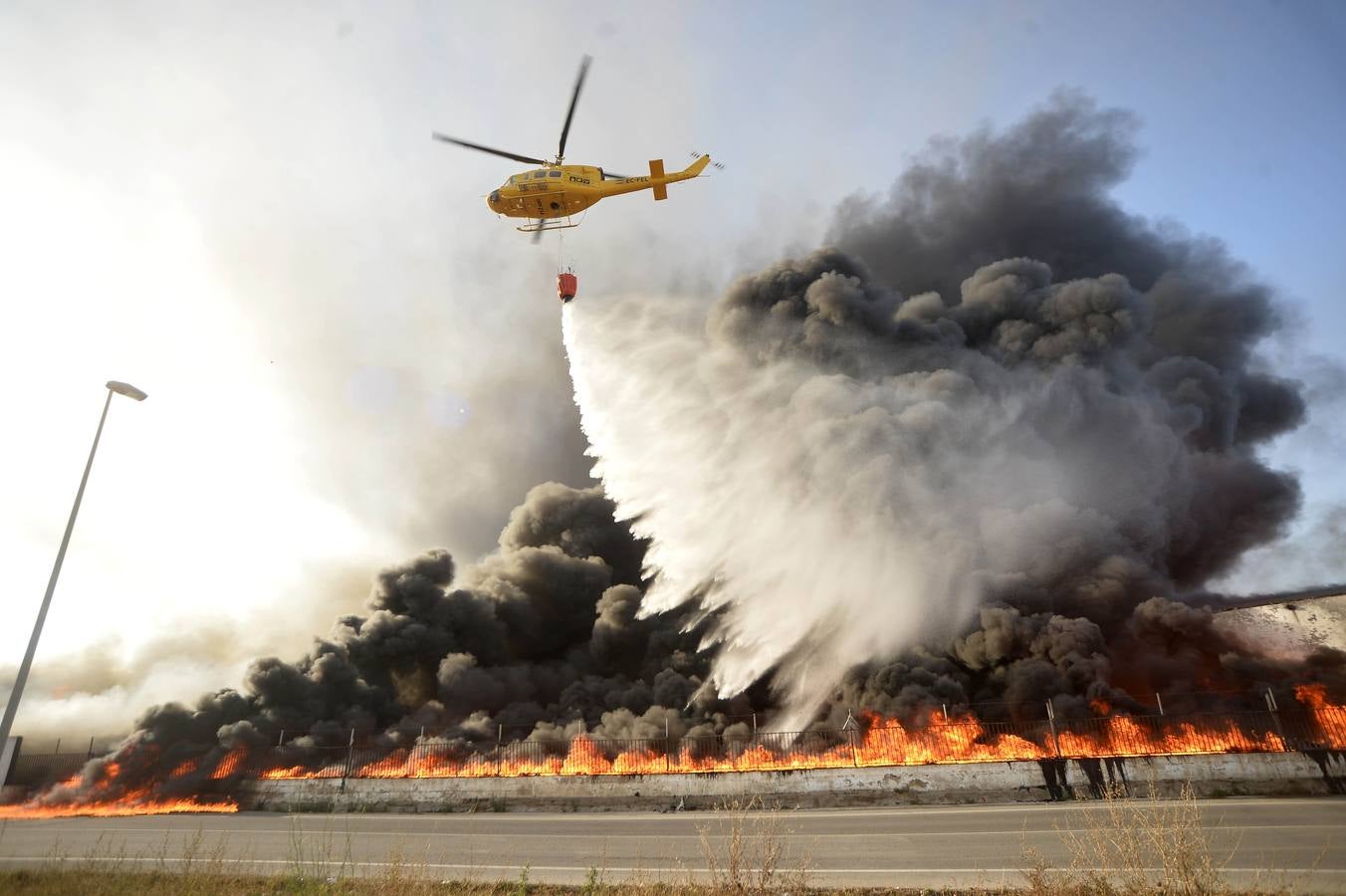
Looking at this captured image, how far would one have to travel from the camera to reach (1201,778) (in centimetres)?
2425

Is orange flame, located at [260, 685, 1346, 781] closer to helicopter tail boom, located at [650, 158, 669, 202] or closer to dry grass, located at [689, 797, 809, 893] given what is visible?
dry grass, located at [689, 797, 809, 893]

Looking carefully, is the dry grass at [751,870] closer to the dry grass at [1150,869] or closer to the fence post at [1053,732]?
the dry grass at [1150,869]

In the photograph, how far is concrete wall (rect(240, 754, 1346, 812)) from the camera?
2384cm

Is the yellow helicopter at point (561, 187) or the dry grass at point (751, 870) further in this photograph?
the yellow helicopter at point (561, 187)

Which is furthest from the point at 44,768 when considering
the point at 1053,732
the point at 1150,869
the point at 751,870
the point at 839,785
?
the point at 1150,869

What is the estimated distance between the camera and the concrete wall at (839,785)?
23.8 m

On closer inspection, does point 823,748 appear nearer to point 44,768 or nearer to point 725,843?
point 725,843

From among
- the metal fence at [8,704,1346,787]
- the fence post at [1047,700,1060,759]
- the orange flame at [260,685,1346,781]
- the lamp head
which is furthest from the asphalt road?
the lamp head

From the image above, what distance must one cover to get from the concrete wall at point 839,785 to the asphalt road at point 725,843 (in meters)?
1.34

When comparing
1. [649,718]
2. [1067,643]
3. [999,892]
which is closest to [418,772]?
[649,718]

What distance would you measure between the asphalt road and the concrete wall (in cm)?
134

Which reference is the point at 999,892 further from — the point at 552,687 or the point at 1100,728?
the point at 552,687

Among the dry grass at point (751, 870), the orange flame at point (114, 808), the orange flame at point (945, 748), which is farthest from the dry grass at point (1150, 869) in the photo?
the orange flame at point (114, 808)

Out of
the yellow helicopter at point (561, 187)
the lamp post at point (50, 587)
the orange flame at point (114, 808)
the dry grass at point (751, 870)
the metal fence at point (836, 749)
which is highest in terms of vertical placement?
the yellow helicopter at point (561, 187)
